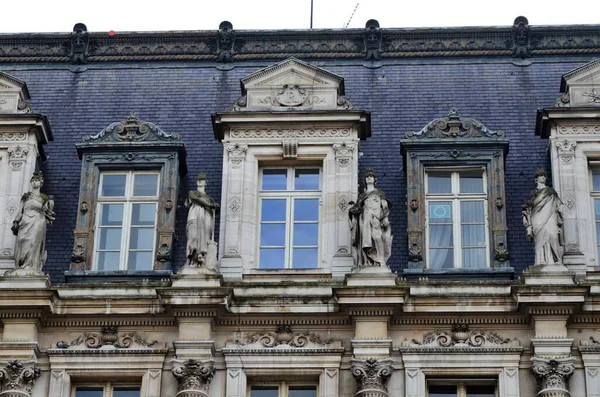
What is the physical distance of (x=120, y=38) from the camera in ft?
133

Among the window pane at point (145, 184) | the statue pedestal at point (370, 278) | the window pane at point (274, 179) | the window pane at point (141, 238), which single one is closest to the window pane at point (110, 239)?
the window pane at point (141, 238)

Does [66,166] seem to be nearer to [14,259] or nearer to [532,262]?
[14,259]

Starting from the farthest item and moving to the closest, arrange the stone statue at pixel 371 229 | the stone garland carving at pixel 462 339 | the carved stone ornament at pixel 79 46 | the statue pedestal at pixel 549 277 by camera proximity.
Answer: the carved stone ornament at pixel 79 46 < the stone statue at pixel 371 229 < the stone garland carving at pixel 462 339 < the statue pedestal at pixel 549 277

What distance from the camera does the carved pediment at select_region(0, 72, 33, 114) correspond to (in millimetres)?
36000

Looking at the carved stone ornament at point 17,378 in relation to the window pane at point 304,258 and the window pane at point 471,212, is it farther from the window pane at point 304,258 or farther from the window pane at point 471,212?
the window pane at point 471,212

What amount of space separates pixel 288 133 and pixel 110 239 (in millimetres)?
4328

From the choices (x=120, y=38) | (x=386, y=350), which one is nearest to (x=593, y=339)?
(x=386, y=350)

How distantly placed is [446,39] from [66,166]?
31.8 feet

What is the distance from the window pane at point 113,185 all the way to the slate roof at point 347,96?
2.58ft

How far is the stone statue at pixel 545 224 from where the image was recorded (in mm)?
32625

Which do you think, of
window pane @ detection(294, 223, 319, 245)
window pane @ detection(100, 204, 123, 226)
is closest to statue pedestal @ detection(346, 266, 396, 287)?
window pane @ detection(294, 223, 319, 245)

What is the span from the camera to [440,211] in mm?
34594

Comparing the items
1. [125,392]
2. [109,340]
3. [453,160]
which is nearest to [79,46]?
[109,340]

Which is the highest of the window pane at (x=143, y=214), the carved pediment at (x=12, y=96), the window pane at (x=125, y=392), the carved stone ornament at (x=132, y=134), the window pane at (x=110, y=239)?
the carved pediment at (x=12, y=96)
